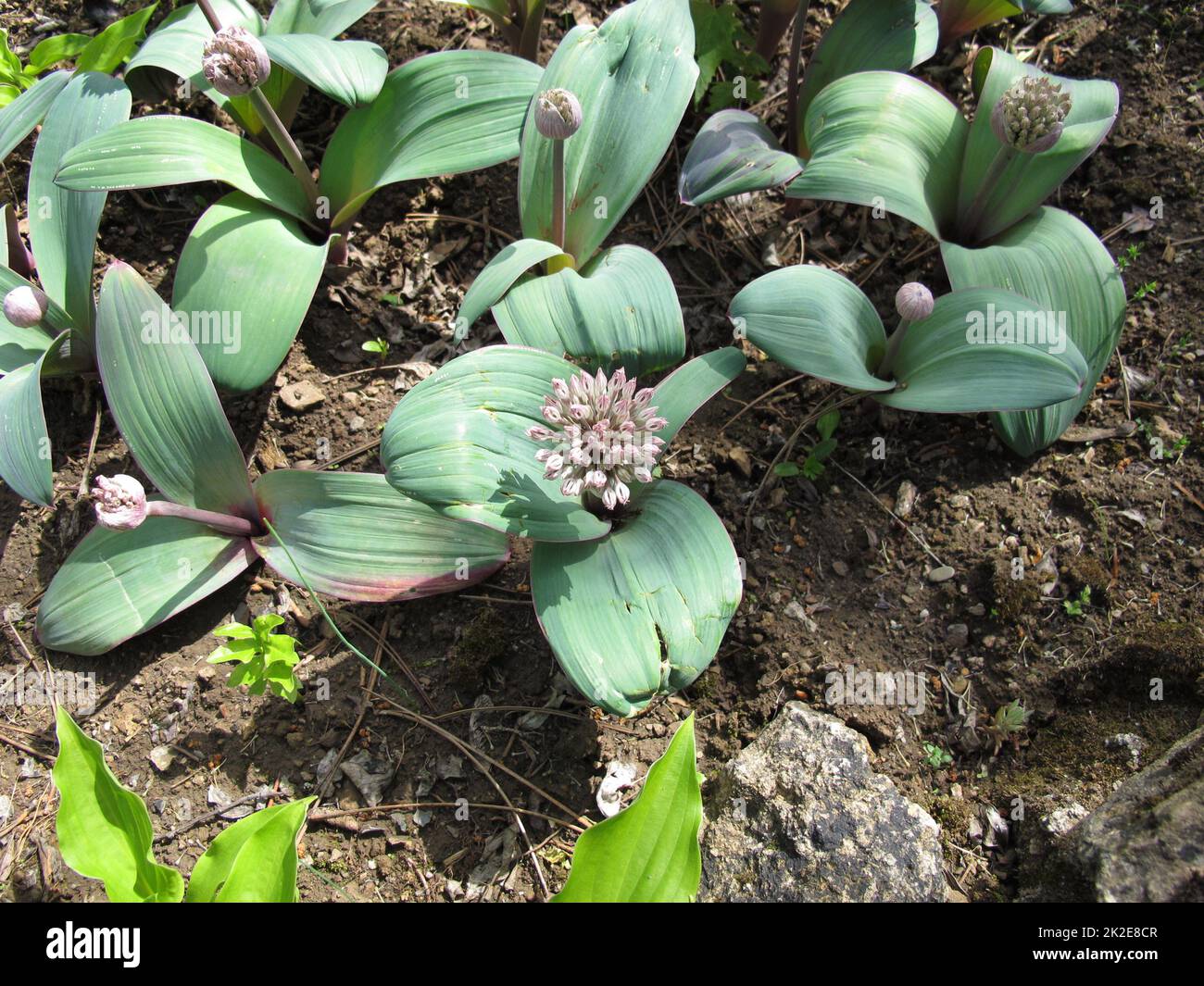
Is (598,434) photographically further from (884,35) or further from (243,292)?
(884,35)

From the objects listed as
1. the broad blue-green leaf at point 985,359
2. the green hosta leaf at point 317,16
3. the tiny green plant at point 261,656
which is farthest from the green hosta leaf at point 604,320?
the green hosta leaf at point 317,16

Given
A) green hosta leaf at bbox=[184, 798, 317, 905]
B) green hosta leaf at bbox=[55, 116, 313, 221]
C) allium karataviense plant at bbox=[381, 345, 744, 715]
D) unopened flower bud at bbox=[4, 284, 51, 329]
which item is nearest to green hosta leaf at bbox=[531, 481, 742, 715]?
allium karataviense plant at bbox=[381, 345, 744, 715]

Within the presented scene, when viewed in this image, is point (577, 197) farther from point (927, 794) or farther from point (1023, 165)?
point (927, 794)

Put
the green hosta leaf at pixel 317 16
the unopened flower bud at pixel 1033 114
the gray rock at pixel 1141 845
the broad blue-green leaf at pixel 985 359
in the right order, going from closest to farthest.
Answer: the gray rock at pixel 1141 845
the broad blue-green leaf at pixel 985 359
the unopened flower bud at pixel 1033 114
the green hosta leaf at pixel 317 16

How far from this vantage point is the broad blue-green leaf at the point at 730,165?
2.48 metres

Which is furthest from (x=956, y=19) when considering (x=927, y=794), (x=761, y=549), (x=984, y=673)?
(x=927, y=794)

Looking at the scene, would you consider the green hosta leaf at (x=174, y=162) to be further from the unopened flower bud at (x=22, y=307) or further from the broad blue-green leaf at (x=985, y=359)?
the broad blue-green leaf at (x=985, y=359)

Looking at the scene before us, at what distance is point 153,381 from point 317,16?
1.28m

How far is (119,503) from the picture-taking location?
204cm

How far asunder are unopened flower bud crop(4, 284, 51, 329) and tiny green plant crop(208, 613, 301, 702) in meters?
1.05

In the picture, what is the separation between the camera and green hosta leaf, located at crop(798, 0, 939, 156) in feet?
8.99

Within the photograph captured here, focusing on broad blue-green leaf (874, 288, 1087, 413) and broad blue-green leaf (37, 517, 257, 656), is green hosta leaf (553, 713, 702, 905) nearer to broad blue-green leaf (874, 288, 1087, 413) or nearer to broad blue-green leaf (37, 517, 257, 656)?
broad blue-green leaf (874, 288, 1087, 413)

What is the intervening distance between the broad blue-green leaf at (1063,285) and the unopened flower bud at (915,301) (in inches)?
10.4

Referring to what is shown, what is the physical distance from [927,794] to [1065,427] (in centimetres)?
109
